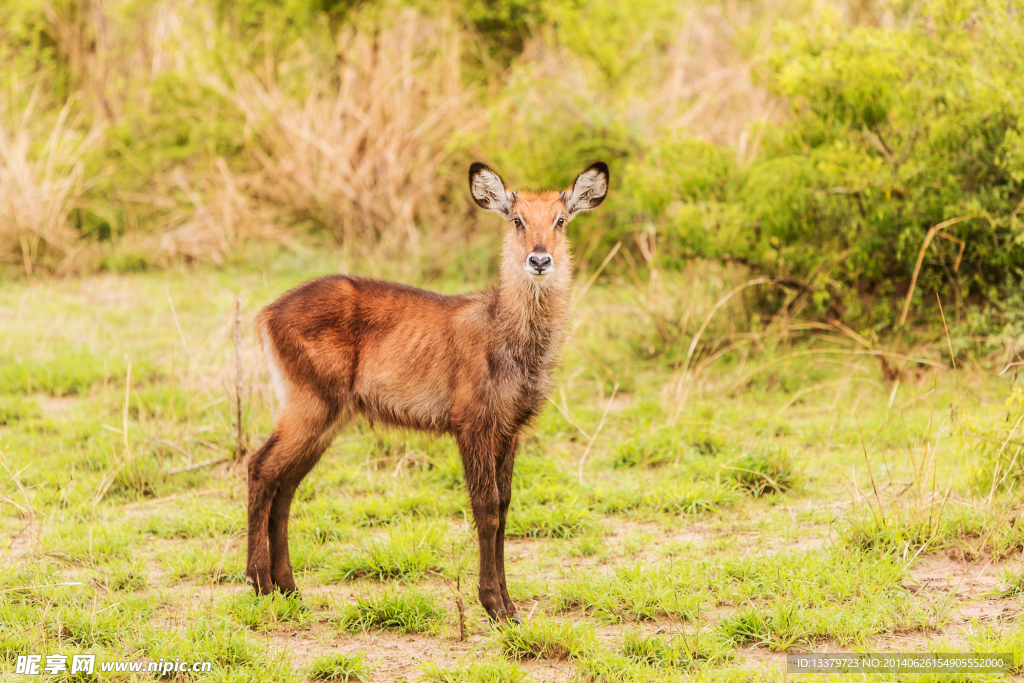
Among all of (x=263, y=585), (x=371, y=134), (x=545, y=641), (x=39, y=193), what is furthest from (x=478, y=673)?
(x=39, y=193)

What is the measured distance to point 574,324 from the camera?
19.3 ft

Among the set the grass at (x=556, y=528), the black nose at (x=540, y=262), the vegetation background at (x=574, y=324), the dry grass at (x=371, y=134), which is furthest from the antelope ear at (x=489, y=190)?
the dry grass at (x=371, y=134)

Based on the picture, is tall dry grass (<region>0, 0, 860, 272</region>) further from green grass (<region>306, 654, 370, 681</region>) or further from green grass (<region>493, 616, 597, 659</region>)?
green grass (<region>306, 654, 370, 681</region>)

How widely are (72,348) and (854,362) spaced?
5.77 metres

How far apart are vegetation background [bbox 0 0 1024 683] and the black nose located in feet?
4.54

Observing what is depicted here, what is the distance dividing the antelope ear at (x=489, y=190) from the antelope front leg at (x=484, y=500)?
1.09 m

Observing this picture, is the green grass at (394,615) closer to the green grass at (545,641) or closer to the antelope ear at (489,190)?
the green grass at (545,641)

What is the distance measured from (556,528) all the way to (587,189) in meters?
1.69

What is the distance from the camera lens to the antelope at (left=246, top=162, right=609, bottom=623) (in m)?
3.92

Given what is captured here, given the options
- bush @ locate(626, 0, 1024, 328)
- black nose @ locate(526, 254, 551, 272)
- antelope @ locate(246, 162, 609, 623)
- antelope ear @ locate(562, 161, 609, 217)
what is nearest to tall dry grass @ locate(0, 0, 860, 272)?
bush @ locate(626, 0, 1024, 328)

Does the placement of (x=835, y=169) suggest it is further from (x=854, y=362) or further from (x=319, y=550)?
(x=319, y=550)

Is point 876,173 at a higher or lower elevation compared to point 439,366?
higher

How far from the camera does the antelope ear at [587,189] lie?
13.7 feet

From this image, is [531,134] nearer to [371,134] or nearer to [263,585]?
[371,134]
